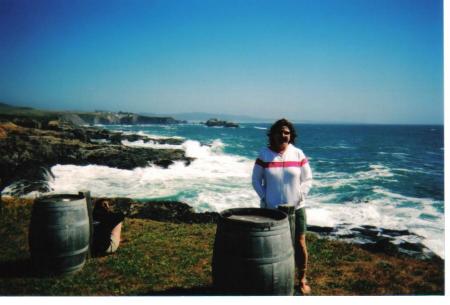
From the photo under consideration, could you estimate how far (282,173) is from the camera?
4836 millimetres

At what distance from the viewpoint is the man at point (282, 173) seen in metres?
4.84

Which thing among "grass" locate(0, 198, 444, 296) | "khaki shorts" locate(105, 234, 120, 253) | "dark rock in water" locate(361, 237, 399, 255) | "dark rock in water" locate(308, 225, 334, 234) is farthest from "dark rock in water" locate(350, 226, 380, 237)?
"khaki shorts" locate(105, 234, 120, 253)

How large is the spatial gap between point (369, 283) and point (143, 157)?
25731 millimetres

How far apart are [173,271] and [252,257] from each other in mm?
2947

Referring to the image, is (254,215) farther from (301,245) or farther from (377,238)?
(377,238)

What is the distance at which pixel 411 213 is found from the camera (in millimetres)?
16422

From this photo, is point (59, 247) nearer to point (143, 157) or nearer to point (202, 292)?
point (202, 292)

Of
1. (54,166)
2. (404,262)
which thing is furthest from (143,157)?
(404,262)

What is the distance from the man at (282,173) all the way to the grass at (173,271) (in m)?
1.79

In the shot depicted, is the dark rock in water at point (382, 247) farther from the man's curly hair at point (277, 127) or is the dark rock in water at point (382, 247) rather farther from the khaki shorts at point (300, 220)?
the man's curly hair at point (277, 127)

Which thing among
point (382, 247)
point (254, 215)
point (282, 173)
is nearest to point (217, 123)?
point (382, 247)

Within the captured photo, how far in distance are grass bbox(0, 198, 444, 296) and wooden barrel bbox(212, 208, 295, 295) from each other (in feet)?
5.61

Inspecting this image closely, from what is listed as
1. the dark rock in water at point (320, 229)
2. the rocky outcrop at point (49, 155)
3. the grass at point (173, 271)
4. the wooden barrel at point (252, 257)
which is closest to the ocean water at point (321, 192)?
the dark rock in water at point (320, 229)

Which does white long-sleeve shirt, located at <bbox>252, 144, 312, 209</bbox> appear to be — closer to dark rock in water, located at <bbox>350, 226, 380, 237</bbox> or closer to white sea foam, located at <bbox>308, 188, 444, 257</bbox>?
white sea foam, located at <bbox>308, 188, 444, 257</bbox>
